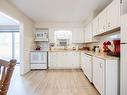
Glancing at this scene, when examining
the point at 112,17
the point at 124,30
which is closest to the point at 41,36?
the point at 112,17

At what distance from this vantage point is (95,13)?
5730mm

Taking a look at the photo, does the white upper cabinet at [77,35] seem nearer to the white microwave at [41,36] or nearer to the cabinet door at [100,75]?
the white microwave at [41,36]

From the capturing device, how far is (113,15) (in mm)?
3500

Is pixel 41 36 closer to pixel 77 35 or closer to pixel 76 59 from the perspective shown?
pixel 77 35

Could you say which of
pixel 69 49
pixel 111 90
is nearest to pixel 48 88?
pixel 111 90

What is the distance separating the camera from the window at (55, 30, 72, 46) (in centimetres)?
826

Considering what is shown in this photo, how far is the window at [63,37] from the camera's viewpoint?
27.1 ft

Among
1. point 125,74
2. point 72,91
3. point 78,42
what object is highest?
point 78,42

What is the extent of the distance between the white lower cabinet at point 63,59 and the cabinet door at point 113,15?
381 cm

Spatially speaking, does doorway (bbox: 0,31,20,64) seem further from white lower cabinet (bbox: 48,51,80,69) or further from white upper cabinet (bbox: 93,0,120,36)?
white upper cabinet (bbox: 93,0,120,36)

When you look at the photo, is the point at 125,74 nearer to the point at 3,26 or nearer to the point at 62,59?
the point at 62,59

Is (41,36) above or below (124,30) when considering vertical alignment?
above

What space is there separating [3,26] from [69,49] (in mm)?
4021

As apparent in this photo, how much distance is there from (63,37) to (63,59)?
1.30m
